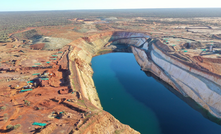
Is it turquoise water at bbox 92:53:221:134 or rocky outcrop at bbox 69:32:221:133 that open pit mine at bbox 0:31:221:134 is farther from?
turquoise water at bbox 92:53:221:134

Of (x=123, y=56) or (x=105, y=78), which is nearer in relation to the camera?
(x=105, y=78)

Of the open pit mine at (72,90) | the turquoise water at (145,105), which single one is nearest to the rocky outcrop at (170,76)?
the open pit mine at (72,90)

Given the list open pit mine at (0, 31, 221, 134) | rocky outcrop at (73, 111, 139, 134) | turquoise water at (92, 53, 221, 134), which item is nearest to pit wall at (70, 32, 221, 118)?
open pit mine at (0, 31, 221, 134)

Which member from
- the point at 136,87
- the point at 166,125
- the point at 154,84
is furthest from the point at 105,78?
the point at 166,125

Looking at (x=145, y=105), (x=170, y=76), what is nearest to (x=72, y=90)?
(x=145, y=105)

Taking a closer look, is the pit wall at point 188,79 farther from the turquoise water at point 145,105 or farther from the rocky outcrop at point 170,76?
the turquoise water at point 145,105

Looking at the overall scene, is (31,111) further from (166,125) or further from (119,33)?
(119,33)
